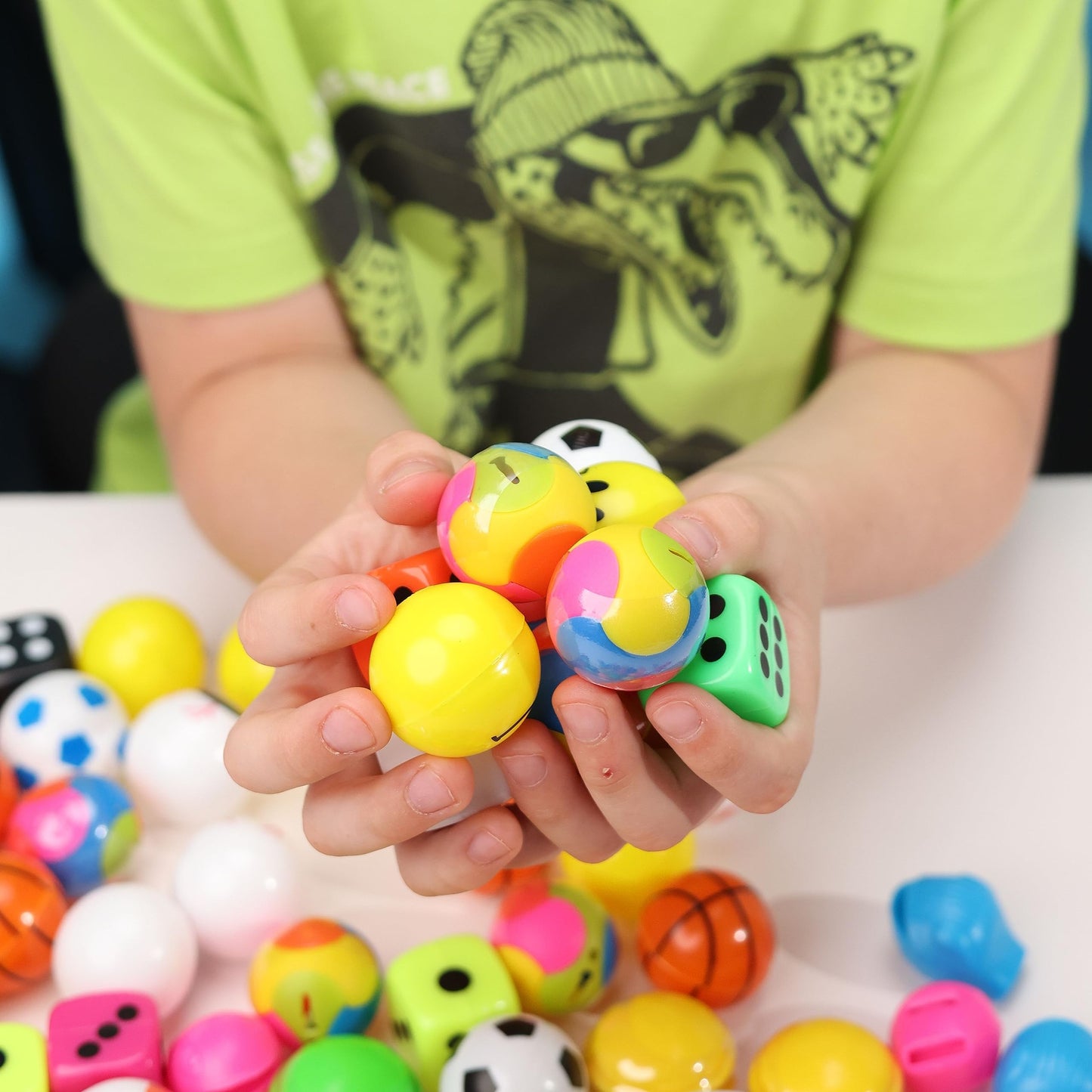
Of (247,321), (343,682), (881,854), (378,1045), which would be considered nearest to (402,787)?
(343,682)

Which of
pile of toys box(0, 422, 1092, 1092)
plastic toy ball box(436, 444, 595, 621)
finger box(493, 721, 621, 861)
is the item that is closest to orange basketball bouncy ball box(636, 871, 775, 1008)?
pile of toys box(0, 422, 1092, 1092)

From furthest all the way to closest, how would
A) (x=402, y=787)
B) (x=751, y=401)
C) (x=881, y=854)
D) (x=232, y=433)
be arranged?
(x=751, y=401)
(x=232, y=433)
(x=881, y=854)
(x=402, y=787)

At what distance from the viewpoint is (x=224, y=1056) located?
1.86 ft

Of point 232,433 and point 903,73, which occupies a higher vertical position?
point 903,73

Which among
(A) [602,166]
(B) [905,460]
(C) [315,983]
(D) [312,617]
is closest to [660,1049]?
(C) [315,983]

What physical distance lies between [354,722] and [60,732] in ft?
1.15

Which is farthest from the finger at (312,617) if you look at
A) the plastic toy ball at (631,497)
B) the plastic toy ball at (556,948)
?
the plastic toy ball at (556,948)

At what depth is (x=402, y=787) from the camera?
455 millimetres

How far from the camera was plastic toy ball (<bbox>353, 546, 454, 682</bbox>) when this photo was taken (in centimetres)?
50

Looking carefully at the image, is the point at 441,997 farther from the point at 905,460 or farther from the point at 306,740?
the point at 905,460

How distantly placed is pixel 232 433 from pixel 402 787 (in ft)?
1.29

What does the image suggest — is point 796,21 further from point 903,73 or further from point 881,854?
point 881,854

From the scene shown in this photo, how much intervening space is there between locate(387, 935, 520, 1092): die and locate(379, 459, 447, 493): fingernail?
0.79 ft

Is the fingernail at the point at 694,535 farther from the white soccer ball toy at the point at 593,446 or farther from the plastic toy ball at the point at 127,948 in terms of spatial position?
the plastic toy ball at the point at 127,948
